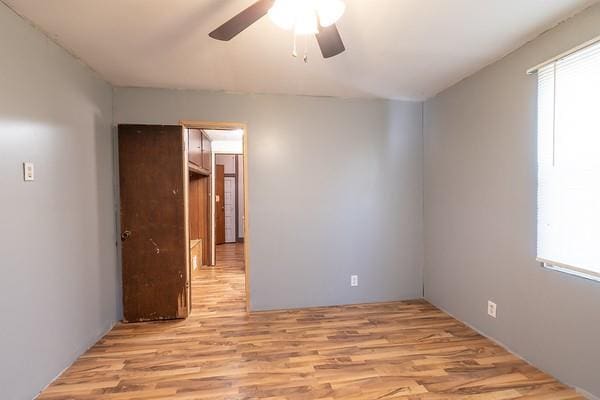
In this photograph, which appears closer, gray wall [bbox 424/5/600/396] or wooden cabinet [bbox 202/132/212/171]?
gray wall [bbox 424/5/600/396]

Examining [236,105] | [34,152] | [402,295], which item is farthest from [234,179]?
[34,152]

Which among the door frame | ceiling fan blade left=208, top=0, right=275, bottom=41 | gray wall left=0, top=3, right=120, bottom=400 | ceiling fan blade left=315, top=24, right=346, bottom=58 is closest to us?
ceiling fan blade left=208, top=0, right=275, bottom=41

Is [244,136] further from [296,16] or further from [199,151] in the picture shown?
[296,16]

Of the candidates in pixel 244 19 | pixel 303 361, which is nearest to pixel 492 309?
pixel 303 361

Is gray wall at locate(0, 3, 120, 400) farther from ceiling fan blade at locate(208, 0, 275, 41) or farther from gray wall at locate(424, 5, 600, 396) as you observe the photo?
gray wall at locate(424, 5, 600, 396)

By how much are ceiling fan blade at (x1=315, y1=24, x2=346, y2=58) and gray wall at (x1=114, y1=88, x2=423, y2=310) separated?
1.51 m

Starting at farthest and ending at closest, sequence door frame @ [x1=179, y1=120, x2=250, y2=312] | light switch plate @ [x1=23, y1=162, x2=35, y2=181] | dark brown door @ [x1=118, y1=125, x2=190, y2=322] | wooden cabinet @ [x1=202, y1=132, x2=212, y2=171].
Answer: wooden cabinet @ [x1=202, y1=132, x2=212, y2=171], door frame @ [x1=179, y1=120, x2=250, y2=312], dark brown door @ [x1=118, y1=125, x2=190, y2=322], light switch plate @ [x1=23, y1=162, x2=35, y2=181]

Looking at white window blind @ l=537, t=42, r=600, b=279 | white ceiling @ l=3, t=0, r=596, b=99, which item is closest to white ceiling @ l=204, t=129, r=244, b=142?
white ceiling @ l=3, t=0, r=596, b=99

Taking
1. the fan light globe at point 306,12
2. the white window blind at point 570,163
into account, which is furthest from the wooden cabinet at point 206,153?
the white window blind at point 570,163

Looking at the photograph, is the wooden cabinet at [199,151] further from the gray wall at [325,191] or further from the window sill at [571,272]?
the window sill at [571,272]

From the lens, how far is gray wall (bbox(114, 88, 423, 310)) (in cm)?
316

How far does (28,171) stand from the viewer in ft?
5.91

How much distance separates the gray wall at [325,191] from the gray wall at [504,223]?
1.14 ft

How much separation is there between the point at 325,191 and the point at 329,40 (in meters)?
1.84
